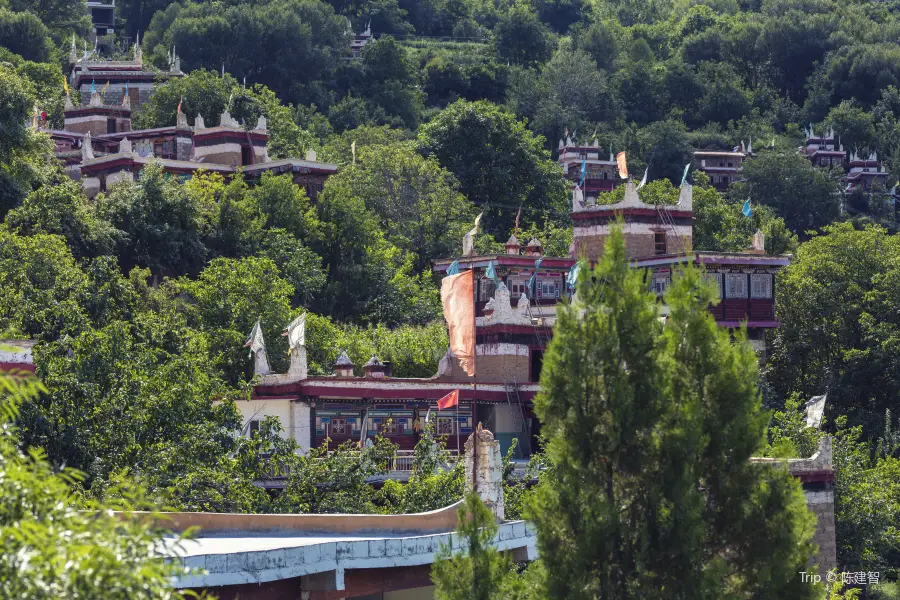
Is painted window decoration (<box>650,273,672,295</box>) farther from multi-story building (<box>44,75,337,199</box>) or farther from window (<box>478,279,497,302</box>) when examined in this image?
multi-story building (<box>44,75,337,199</box>)

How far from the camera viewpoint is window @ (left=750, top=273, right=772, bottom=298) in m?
73.7

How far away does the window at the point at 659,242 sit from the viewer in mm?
74000

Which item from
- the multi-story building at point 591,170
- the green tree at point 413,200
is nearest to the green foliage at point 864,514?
the green tree at point 413,200

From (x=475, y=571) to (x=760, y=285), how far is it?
4764 centimetres

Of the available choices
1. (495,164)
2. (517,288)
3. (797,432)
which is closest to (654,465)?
(797,432)

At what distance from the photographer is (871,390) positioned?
267ft

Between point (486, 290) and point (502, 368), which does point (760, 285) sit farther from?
point (502, 368)

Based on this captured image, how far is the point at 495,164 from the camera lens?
108188mm

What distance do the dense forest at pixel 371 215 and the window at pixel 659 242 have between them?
671 cm

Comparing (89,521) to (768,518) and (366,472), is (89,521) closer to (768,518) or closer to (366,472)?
(768,518)

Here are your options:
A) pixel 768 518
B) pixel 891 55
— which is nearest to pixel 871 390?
pixel 768 518

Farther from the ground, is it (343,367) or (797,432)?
(343,367)

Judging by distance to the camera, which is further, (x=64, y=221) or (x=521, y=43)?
(x=521, y=43)

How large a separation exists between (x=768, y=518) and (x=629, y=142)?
397ft
